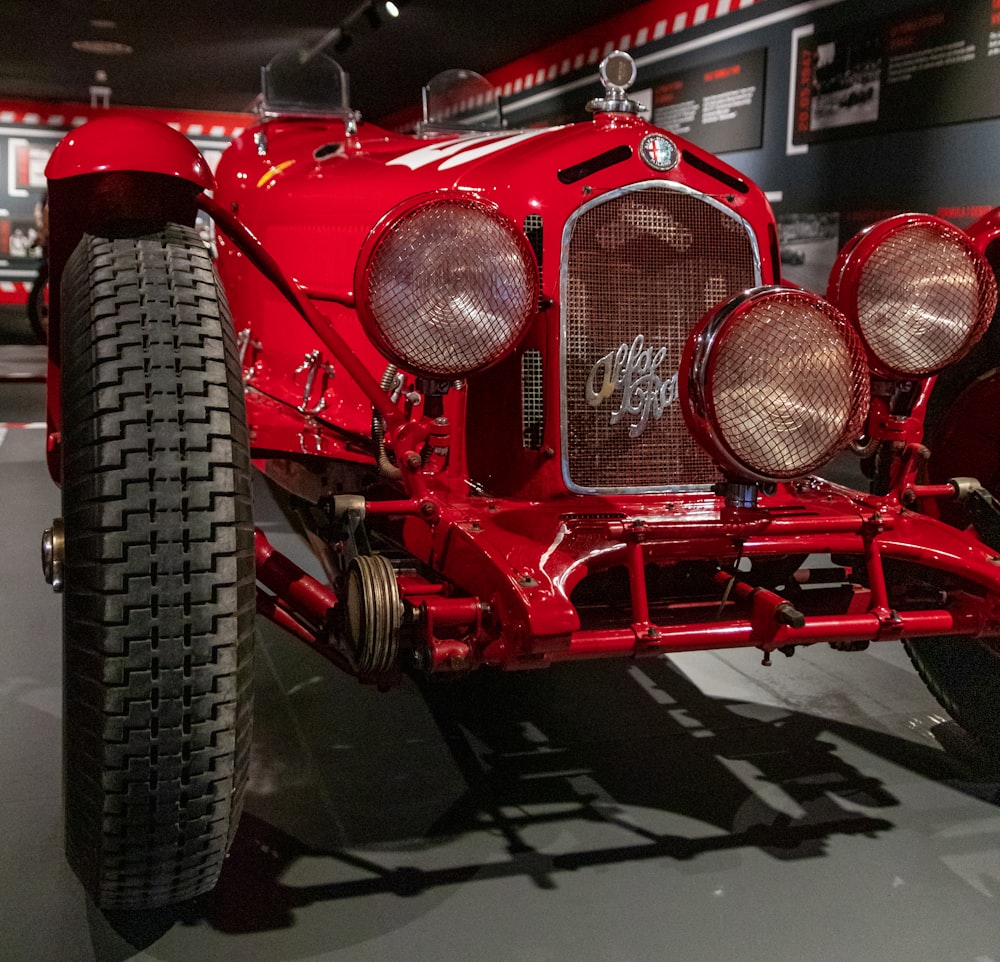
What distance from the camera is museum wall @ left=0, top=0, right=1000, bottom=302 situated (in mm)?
4074

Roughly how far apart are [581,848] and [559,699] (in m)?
0.69

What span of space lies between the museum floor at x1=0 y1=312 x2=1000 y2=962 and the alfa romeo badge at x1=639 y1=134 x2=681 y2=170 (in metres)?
1.23

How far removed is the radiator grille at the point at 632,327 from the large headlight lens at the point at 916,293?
0.25m

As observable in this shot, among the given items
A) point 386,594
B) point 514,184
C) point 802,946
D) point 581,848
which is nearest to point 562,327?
point 514,184

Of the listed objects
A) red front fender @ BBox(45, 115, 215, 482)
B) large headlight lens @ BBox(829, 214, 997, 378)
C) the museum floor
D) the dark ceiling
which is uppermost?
the dark ceiling

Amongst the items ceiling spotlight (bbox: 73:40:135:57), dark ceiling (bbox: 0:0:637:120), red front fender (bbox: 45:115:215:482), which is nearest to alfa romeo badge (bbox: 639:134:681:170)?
red front fender (bbox: 45:115:215:482)

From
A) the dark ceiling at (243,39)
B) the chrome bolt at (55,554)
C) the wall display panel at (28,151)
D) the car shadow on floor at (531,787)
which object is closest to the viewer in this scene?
the chrome bolt at (55,554)

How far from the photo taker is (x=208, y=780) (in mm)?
1407

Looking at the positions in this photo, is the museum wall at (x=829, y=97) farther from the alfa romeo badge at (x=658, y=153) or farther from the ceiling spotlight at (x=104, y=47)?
the ceiling spotlight at (x=104, y=47)

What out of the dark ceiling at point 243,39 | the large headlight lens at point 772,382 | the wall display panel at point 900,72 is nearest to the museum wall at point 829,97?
the wall display panel at point 900,72

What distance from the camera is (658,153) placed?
6.61 feet

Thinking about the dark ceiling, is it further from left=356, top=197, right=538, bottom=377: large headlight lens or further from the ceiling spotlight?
left=356, top=197, right=538, bottom=377: large headlight lens

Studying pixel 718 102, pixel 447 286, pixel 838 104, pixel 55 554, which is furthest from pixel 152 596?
pixel 718 102

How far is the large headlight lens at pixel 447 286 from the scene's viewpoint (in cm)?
164
